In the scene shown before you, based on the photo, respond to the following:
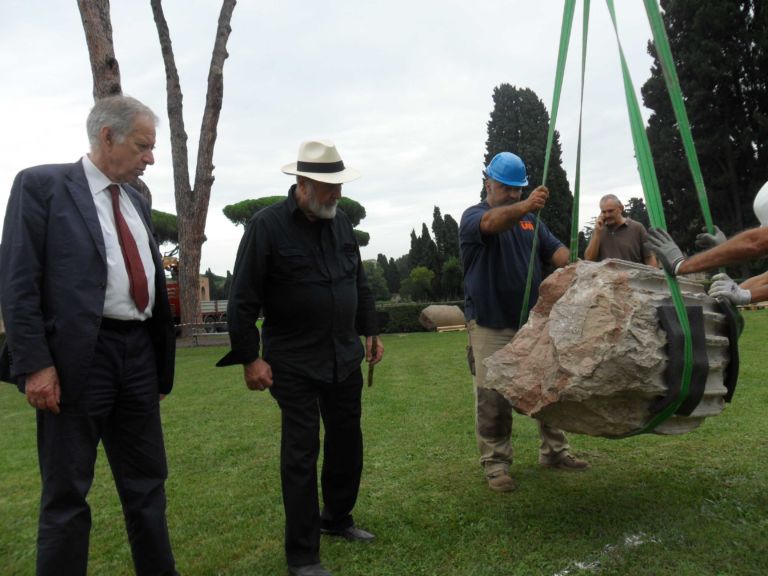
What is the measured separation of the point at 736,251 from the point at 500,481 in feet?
6.05

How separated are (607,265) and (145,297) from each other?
203cm

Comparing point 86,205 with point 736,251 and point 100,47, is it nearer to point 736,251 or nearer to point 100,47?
point 736,251

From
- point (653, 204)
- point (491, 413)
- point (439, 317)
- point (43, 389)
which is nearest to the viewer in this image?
point (43, 389)

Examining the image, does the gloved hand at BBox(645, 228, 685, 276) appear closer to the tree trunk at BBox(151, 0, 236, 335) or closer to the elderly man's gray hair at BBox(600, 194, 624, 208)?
the elderly man's gray hair at BBox(600, 194, 624, 208)

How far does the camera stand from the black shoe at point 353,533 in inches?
126

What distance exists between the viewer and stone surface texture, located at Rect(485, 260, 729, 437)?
2564 millimetres

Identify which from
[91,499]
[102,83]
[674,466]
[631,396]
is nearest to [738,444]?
[674,466]

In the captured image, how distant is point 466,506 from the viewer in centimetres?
352

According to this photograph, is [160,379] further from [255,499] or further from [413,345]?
[413,345]

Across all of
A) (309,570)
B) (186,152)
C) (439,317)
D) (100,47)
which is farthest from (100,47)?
(439,317)

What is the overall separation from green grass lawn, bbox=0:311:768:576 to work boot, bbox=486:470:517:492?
2.5 inches

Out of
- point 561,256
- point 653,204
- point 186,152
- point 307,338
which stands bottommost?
point 307,338

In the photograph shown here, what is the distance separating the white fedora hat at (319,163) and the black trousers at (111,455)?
104cm

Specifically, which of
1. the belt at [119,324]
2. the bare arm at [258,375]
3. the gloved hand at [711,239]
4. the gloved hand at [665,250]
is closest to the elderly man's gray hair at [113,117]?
the belt at [119,324]
